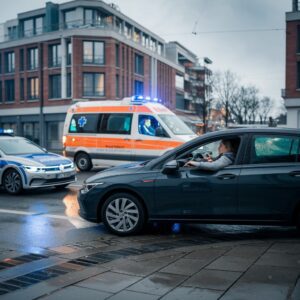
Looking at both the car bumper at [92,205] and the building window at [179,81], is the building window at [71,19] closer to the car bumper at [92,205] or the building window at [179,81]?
the building window at [179,81]

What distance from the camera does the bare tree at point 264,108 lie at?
89.6 metres

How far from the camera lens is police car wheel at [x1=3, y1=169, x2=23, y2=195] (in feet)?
37.3

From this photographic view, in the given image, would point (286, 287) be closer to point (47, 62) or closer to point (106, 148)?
point (106, 148)

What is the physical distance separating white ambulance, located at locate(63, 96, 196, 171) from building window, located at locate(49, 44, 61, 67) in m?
31.8

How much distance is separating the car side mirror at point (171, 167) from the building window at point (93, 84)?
40752mm

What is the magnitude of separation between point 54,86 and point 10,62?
7.75 m

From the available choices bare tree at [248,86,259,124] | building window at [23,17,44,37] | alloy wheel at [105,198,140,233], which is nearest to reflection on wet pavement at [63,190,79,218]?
alloy wheel at [105,198,140,233]

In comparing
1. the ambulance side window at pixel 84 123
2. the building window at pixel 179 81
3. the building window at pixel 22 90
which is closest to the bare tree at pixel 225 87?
the building window at pixel 179 81

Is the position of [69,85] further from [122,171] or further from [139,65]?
[122,171]

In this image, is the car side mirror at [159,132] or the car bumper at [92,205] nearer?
the car bumper at [92,205]

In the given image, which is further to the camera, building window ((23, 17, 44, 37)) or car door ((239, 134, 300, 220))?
building window ((23, 17, 44, 37))

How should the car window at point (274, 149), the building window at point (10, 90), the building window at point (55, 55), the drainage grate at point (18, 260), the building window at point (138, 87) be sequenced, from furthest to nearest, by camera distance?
the building window at point (138, 87) < the building window at point (10, 90) < the building window at point (55, 55) < the car window at point (274, 149) < the drainage grate at point (18, 260)

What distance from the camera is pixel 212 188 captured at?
6473mm

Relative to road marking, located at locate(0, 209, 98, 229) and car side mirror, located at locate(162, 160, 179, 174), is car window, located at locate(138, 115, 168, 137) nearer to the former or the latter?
road marking, located at locate(0, 209, 98, 229)
